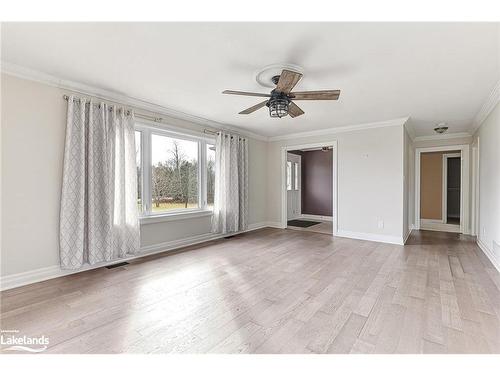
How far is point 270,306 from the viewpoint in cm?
223

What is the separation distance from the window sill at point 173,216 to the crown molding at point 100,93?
1.65 meters

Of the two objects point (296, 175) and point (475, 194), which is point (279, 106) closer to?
point (475, 194)

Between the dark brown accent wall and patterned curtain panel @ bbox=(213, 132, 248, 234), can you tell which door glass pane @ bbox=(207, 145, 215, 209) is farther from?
the dark brown accent wall

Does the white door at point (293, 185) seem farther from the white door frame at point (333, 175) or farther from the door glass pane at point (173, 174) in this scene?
the door glass pane at point (173, 174)

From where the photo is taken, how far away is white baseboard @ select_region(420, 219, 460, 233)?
6.08 metres

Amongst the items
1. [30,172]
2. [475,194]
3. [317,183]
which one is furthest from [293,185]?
[30,172]

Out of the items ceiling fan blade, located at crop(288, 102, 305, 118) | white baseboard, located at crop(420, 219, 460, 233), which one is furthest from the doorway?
ceiling fan blade, located at crop(288, 102, 305, 118)

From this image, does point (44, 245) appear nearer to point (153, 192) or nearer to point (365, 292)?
point (153, 192)

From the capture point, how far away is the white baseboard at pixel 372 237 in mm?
4556

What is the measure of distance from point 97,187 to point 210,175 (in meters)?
2.16

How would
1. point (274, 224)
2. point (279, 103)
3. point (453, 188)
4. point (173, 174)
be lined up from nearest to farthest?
point (279, 103), point (173, 174), point (274, 224), point (453, 188)

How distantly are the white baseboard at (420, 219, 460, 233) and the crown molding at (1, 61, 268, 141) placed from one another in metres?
5.80

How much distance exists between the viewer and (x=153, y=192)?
3967 mm
